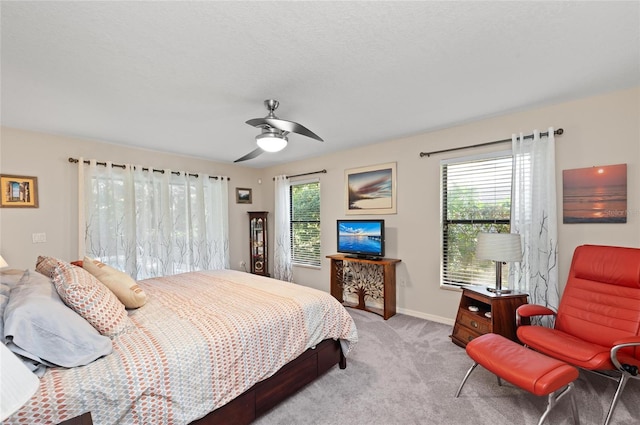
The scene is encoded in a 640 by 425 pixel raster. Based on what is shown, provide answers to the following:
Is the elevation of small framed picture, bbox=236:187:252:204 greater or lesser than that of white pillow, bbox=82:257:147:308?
greater

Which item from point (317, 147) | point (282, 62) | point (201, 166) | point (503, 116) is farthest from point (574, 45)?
point (201, 166)

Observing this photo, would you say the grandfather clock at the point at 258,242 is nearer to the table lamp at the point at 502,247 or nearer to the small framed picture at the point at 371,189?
the small framed picture at the point at 371,189

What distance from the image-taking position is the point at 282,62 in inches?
74.0

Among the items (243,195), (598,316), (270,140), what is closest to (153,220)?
(243,195)

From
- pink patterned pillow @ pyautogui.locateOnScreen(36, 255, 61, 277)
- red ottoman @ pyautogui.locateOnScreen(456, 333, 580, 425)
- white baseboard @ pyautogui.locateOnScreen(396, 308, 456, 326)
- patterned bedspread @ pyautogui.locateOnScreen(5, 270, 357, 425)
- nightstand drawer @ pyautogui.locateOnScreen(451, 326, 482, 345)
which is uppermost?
pink patterned pillow @ pyautogui.locateOnScreen(36, 255, 61, 277)

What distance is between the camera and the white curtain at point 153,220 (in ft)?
11.9

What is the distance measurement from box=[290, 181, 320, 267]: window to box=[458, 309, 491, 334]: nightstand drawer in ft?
8.34

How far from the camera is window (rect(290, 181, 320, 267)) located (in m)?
4.91

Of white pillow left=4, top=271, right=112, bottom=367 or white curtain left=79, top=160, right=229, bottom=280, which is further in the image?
white curtain left=79, top=160, right=229, bottom=280

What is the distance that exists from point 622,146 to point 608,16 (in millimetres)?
1524

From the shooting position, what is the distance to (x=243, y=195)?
5.45 m

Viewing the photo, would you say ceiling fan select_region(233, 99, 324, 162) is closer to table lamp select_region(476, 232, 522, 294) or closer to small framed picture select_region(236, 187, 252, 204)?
table lamp select_region(476, 232, 522, 294)

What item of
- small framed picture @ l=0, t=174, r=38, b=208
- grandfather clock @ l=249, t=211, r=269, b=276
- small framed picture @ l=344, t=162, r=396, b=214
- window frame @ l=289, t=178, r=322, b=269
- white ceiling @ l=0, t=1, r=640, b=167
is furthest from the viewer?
grandfather clock @ l=249, t=211, r=269, b=276

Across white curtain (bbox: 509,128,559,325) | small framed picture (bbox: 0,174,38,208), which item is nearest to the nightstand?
white curtain (bbox: 509,128,559,325)
